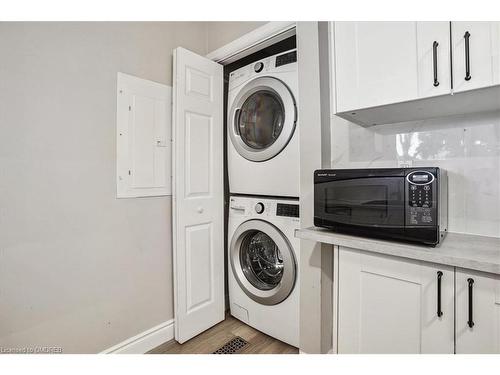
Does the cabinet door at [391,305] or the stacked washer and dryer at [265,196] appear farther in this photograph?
the stacked washer and dryer at [265,196]

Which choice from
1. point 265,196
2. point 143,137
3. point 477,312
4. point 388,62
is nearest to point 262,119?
point 265,196

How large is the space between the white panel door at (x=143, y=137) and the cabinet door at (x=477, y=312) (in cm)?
156

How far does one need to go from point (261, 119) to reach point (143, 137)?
790 mm

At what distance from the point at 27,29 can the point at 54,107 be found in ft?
1.14

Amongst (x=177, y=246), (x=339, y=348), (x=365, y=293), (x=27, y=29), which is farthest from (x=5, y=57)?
(x=339, y=348)

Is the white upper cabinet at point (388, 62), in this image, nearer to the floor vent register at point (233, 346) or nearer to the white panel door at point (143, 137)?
the white panel door at point (143, 137)

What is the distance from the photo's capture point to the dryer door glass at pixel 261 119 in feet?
5.70

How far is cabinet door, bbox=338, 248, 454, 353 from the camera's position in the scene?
916 mm

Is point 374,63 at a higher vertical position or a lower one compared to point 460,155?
higher

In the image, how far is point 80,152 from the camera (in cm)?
135

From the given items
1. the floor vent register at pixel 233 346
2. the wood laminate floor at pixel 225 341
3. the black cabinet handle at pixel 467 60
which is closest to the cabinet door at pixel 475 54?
the black cabinet handle at pixel 467 60

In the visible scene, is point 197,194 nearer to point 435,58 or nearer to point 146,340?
point 146,340

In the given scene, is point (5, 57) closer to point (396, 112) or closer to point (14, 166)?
point (14, 166)

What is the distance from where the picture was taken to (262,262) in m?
1.93
